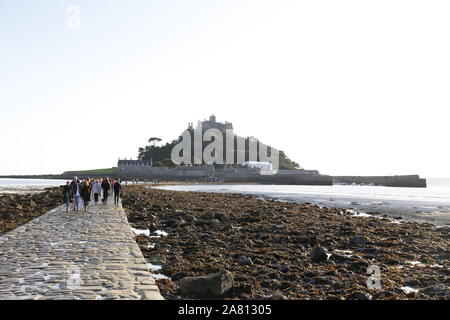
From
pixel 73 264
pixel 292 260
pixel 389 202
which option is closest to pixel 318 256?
pixel 292 260

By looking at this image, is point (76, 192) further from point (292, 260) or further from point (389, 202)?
point (389, 202)

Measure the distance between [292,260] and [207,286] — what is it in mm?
4426

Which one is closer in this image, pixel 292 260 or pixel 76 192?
pixel 292 260

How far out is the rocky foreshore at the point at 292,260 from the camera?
8.78 metres

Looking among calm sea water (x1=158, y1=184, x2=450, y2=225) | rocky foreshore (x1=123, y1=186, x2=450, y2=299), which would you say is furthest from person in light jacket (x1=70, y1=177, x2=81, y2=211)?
calm sea water (x1=158, y1=184, x2=450, y2=225)

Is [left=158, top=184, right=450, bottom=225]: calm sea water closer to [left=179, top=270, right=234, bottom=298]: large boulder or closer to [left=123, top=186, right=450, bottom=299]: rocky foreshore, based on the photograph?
[left=123, top=186, right=450, bottom=299]: rocky foreshore

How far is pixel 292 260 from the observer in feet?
39.9

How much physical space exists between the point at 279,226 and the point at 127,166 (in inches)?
6332

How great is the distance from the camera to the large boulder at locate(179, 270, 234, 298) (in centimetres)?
838

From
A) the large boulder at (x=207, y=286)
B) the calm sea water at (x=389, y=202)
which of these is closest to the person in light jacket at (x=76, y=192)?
the large boulder at (x=207, y=286)

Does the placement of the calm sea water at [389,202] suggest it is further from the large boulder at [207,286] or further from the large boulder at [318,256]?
the large boulder at [207,286]

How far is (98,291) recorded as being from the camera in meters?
7.19
